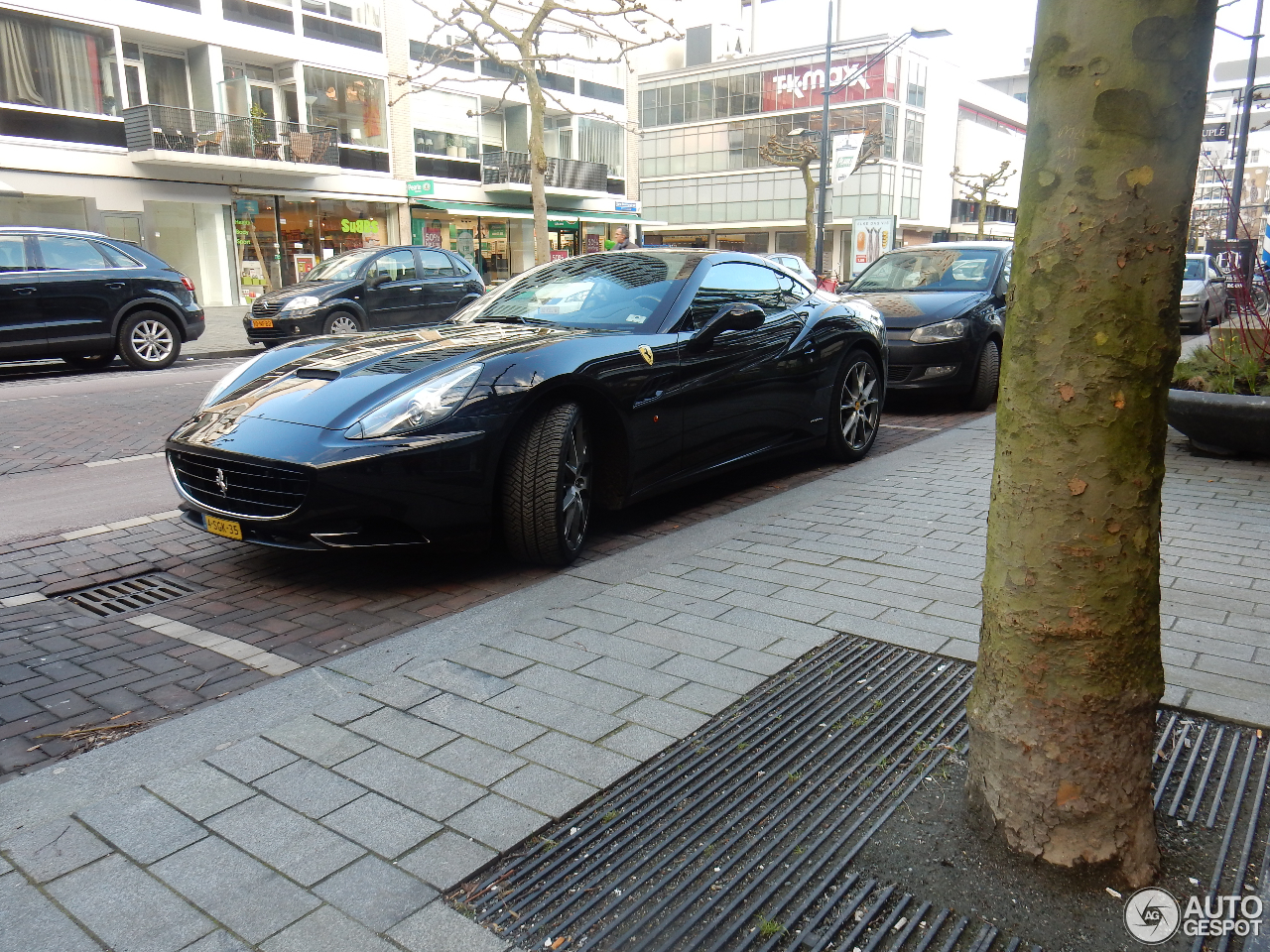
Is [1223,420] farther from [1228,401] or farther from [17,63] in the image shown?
[17,63]

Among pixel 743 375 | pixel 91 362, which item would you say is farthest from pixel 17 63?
pixel 743 375

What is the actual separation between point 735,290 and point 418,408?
8.27ft

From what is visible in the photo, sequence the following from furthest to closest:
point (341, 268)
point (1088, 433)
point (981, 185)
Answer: point (981, 185), point (341, 268), point (1088, 433)

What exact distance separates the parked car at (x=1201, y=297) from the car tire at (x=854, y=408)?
15.7 m

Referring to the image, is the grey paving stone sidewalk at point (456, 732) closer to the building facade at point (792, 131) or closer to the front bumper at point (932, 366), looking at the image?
the front bumper at point (932, 366)

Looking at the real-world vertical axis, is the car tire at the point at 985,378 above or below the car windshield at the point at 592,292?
below

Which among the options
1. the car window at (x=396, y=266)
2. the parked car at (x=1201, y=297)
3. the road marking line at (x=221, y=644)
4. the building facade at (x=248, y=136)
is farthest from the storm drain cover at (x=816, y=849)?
the building facade at (x=248, y=136)

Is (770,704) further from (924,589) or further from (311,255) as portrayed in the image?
(311,255)

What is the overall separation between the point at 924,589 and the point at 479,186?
33.4 metres

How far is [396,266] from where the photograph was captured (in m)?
16.3

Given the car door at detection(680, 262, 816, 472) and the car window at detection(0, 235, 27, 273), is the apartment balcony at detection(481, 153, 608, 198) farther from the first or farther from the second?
the car door at detection(680, 262, 816, 472)

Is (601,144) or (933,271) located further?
(601,144)

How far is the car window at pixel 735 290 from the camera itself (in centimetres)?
565

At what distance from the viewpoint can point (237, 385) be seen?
4953mm
